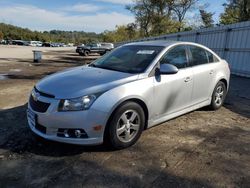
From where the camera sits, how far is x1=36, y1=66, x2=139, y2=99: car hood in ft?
12.8

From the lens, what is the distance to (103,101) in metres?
3.86

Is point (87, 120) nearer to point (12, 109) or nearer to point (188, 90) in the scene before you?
point (188, 90)

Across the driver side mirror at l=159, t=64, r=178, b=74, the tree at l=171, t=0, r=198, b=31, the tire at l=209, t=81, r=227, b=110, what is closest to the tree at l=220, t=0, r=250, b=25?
the tree at l=171, t=0, r=198, b=31

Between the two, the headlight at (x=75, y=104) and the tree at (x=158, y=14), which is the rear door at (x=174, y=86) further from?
the tree at (x=158, y=14)

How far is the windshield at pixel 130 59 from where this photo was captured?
4750 mm

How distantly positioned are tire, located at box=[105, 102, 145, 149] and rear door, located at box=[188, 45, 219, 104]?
1.62 metres

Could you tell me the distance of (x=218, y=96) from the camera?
6.36 meters

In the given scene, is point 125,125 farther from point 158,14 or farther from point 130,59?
point 158,14

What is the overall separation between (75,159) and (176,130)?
2.00m

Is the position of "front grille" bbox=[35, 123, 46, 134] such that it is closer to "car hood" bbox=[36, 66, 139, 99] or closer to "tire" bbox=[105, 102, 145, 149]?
"car hood" bbox=[36, 66, 139, 99]


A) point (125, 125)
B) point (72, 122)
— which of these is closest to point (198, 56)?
point (125, 125)

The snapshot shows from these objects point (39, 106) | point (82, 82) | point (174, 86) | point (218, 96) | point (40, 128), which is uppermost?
point (82, 82)

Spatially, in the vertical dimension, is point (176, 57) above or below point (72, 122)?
above

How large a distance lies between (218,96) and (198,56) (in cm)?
117
